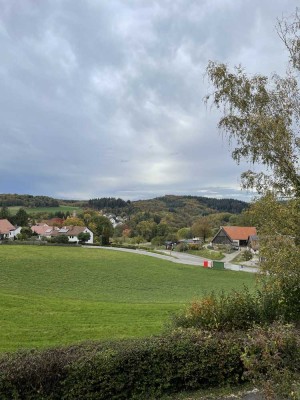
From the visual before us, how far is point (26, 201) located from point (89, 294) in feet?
494

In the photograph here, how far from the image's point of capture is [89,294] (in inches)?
1128

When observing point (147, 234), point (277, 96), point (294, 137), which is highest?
point (277, 96)

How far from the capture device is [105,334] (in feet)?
42.2

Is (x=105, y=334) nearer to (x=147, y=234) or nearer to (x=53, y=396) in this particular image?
(x=53, y=396)

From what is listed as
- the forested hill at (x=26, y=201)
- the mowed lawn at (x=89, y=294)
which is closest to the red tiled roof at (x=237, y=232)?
the mowed lawn at (x=89, y=294)

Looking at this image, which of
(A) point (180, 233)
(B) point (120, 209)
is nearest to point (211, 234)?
(A) point (180, 233)

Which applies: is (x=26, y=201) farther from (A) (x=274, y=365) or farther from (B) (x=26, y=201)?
(A) (x=274, y=365)

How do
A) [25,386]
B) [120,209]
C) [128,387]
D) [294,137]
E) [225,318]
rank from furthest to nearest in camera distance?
1. [120,209]
2. [294,137]
3. [225,318]
4. [128,387]
5. [25,386]

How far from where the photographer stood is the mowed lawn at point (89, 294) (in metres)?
13.3

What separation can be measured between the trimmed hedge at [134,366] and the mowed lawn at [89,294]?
5355mm

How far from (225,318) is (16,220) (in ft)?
332

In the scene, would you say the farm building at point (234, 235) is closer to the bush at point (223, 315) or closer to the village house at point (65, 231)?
the village house at point (65, 231)

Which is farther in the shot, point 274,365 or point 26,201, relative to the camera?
point 26,201

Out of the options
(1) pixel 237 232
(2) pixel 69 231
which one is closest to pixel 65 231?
(2) pixel 69 231
